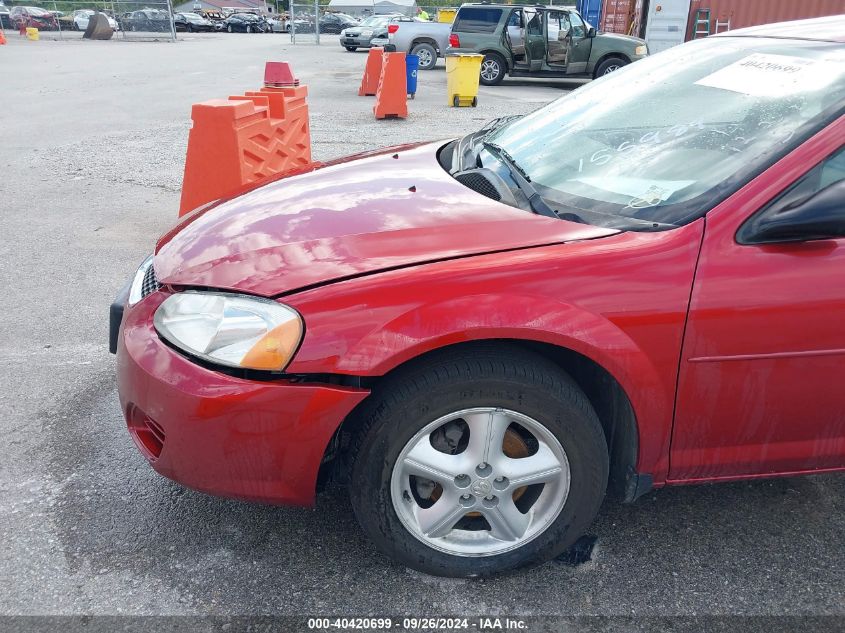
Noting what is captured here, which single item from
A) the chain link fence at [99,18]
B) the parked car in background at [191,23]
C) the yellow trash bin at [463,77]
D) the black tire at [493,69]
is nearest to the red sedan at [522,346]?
the yellow trash bin at [463,77]

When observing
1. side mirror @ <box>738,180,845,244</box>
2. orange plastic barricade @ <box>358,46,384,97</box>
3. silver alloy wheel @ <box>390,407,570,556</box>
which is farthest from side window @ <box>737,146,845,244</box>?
orange plastic barricade @ <box>358,46,384,97</box>

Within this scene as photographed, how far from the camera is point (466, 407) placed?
6.38 ft

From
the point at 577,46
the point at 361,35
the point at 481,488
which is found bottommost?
the point at 481,488

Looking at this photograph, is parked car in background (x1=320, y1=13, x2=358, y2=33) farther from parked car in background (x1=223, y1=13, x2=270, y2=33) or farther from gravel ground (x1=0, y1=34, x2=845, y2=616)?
gravel ground (x1=0, y1=34, x2=845, y2=616)

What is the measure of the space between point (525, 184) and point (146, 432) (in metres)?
1.48

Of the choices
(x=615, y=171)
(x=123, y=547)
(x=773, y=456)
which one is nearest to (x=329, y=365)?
(x=123, y=547)

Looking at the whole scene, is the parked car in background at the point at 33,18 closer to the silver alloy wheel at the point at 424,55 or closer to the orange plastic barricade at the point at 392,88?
the silver alloy wheel at the point at 424,55

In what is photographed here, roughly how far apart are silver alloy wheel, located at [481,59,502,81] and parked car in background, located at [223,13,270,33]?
33247mm

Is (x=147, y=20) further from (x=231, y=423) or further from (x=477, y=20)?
(x=231, y=423)

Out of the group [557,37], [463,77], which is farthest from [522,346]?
[557,37]

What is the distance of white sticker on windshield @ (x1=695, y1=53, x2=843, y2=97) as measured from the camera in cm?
220

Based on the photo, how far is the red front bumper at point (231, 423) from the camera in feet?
6.26

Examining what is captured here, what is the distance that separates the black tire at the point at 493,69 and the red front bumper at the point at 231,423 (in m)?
15.7

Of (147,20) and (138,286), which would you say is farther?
(147,20)
